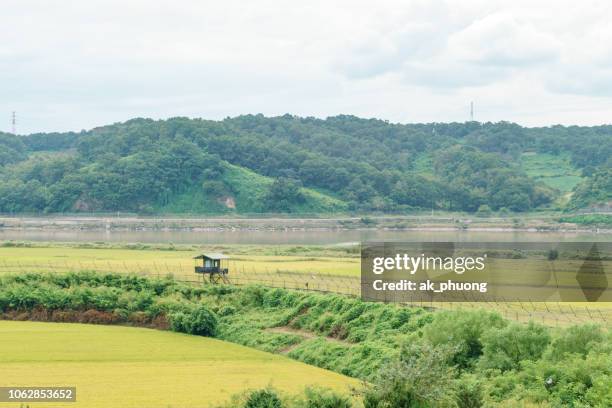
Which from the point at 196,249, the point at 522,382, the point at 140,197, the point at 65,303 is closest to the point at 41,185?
the point at 140,197

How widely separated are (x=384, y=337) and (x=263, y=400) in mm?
13245

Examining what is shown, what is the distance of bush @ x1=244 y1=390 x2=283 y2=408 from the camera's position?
2752cm

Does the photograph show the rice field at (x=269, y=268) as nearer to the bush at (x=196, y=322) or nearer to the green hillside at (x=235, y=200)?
the bush at (x=196, y=322)

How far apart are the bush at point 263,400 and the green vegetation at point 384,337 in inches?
2.3

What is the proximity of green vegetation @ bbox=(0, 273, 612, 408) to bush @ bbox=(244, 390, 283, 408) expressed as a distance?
6cm

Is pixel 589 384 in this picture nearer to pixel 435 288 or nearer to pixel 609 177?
Answer: pixel 435 288

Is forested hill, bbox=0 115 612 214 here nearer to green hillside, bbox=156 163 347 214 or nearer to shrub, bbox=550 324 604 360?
green hillside, bbox=156 163 347 214

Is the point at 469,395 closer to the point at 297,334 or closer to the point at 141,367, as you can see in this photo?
the point at 141,367

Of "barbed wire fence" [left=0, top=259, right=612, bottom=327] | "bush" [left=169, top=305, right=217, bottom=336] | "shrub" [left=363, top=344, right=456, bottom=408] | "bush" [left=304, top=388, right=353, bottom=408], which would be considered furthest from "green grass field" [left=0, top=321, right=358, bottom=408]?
"barbed wire fence" [left=0, top=259, right=612, bottom=327]

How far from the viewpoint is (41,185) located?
16612 cm

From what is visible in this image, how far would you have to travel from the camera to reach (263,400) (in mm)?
27656

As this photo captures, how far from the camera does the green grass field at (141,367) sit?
33516 mm

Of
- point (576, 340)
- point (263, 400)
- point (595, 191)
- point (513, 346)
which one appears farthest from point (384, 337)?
point (595, 191)

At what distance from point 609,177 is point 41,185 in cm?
9919
